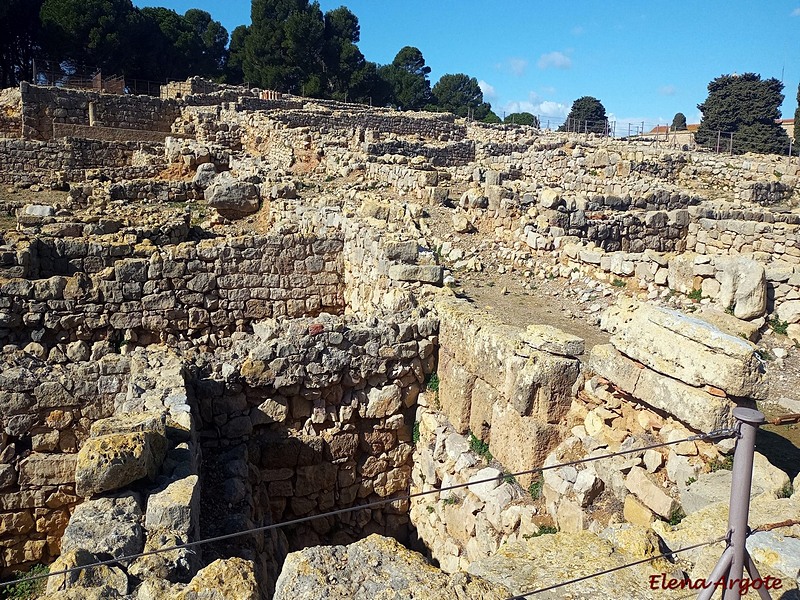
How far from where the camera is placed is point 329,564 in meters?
3.27

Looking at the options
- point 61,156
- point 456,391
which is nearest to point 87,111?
point 61,156

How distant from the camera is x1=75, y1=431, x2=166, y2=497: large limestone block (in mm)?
4086

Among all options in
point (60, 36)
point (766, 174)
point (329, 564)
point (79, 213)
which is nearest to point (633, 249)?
point (329, 564)

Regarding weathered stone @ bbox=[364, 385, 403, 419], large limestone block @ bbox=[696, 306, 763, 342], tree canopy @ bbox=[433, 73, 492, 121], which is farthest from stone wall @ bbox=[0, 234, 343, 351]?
tree canopy @ bbox=[433, 73, 492, 121]

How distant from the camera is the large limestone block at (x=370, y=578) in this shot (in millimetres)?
3061

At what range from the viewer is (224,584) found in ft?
10.2

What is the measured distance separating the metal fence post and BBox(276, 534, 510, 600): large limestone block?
99 centimetres

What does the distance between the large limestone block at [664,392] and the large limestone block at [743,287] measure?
355 cm

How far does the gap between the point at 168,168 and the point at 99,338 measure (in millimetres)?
10766

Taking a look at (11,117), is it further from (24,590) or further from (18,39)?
(24,590)

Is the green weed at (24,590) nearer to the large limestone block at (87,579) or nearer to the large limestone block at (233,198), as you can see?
the large limestone block at (87,579)

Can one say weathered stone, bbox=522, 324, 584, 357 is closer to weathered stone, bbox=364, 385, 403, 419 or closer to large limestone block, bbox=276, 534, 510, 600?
weathered stone, bbox=364, 385, 403, 419

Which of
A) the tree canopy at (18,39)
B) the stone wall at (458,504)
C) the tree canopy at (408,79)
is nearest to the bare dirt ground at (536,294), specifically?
the stone wall at (458,504)

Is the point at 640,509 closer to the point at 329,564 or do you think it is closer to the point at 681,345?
the point at 681,345
